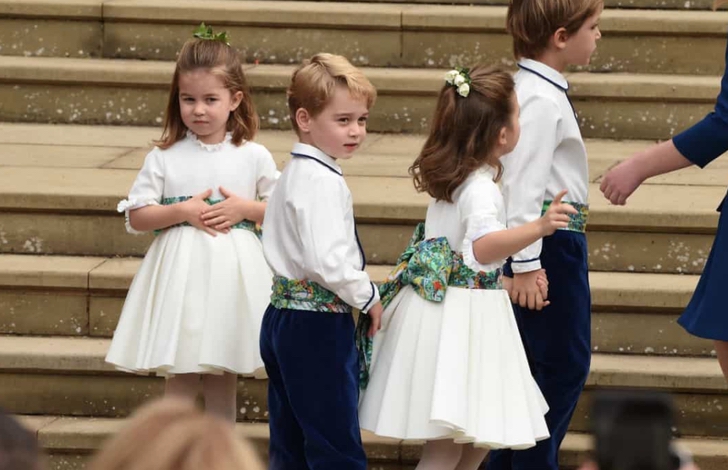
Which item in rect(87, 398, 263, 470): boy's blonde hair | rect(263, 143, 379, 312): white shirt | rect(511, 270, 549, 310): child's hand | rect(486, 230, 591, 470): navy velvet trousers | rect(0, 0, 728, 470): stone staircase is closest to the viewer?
rect(87, 398, 263, 470): boy's blonde hair

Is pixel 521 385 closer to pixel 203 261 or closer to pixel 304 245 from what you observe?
pixel 304 245

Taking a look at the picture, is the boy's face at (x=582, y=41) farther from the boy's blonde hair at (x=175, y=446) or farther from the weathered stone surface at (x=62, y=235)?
the boy's blonde hair at (x=175, y=446)

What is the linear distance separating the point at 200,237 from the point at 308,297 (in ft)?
1.71

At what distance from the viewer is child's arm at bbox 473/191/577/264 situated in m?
3.40

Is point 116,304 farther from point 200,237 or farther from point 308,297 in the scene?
point 308,297

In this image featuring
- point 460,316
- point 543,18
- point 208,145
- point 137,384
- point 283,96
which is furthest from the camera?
point 283,96

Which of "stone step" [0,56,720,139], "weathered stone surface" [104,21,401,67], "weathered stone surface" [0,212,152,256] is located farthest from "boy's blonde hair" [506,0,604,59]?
"weathered stone surface" [104,21,401,67]

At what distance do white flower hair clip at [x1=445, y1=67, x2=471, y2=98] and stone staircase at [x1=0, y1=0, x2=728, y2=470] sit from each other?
1.21 meters

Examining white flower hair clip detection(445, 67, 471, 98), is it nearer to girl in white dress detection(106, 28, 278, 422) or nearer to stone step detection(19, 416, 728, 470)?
girl in white dress detection(106, 28, 278, 422)

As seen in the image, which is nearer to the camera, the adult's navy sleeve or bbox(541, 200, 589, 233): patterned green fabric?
the adult's navy sleeve

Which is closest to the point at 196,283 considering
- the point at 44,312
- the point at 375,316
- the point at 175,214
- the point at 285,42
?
the point at 175,214

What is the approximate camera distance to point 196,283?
392 cm

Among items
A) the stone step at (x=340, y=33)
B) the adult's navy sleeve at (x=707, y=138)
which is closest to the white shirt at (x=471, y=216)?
the adult's navy sleeve at (x=707, y=138)

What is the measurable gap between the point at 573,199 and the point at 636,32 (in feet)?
8.77
